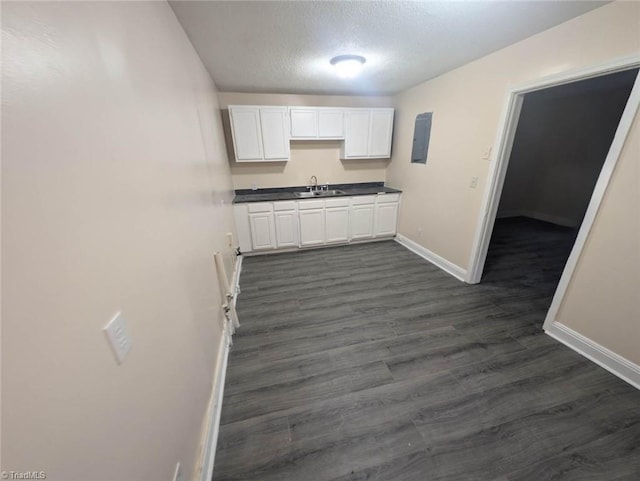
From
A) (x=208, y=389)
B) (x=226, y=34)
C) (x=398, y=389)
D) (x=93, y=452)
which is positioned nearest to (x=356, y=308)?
(x=398, y=389)

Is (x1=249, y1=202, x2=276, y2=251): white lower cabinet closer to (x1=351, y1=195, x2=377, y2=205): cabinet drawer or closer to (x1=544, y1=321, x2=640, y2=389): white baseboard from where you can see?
(x1=351, y1=195, x2=377, y2=205): cabinet drawer

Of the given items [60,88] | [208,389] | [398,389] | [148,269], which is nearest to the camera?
[60,88]

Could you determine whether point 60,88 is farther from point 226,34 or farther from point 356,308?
point 356,308

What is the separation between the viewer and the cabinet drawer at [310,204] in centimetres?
Result: 359

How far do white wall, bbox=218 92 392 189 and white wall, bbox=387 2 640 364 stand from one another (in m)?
1.05

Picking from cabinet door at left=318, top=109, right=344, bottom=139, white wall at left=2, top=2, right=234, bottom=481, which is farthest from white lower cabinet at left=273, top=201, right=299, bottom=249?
white wall at left=2, top=2, right=234, bottom=481

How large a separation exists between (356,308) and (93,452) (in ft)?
6.86

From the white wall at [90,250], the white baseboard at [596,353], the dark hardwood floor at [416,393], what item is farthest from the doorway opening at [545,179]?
the white wall at [90,250]

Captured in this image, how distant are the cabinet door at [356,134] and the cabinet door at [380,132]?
84 millimetres

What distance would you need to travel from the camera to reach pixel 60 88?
53 cm

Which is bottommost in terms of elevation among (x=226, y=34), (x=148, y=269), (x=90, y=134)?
(x=148, y=269)

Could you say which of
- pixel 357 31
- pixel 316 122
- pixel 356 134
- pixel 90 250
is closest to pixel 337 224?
pixel 356 134

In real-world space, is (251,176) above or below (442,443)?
above

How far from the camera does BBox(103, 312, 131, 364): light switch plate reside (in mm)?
630
